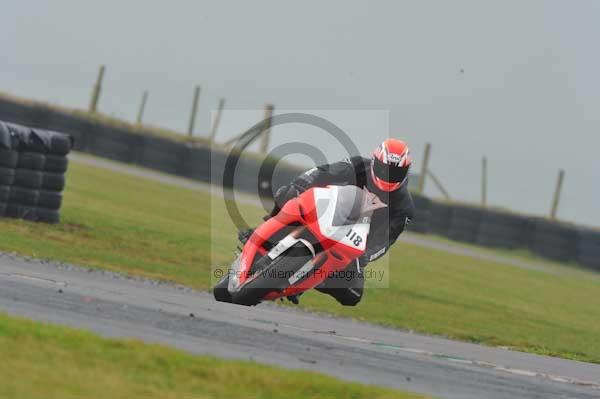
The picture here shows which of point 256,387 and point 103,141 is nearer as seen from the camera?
point 256,387

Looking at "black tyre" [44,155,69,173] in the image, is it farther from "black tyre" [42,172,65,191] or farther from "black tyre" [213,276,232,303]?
"black tyre" [213,276,232,303]

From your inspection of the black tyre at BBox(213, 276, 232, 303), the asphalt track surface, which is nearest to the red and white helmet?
the asphalt track surface

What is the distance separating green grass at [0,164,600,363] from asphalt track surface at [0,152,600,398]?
226cm

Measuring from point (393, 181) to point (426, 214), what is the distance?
24411 millimetres

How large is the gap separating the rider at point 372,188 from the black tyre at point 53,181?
26.3 ft

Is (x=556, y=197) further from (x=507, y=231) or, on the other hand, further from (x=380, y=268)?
(x=380, y=268)

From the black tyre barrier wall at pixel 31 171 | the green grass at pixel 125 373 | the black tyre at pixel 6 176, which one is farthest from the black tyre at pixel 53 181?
the green grass at pixel 125 373

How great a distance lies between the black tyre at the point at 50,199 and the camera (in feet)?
57.0

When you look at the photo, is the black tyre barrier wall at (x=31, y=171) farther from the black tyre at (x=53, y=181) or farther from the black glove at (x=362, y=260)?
the black glove at (x=362, y=260)

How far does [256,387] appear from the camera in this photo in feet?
22.0

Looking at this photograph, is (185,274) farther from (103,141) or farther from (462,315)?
(103,141)

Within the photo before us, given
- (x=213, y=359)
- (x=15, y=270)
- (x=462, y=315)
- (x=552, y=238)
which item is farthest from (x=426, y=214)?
(x=213, y=359)

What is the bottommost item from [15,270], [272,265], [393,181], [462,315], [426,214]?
[426,214]

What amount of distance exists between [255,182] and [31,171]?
17503mm
